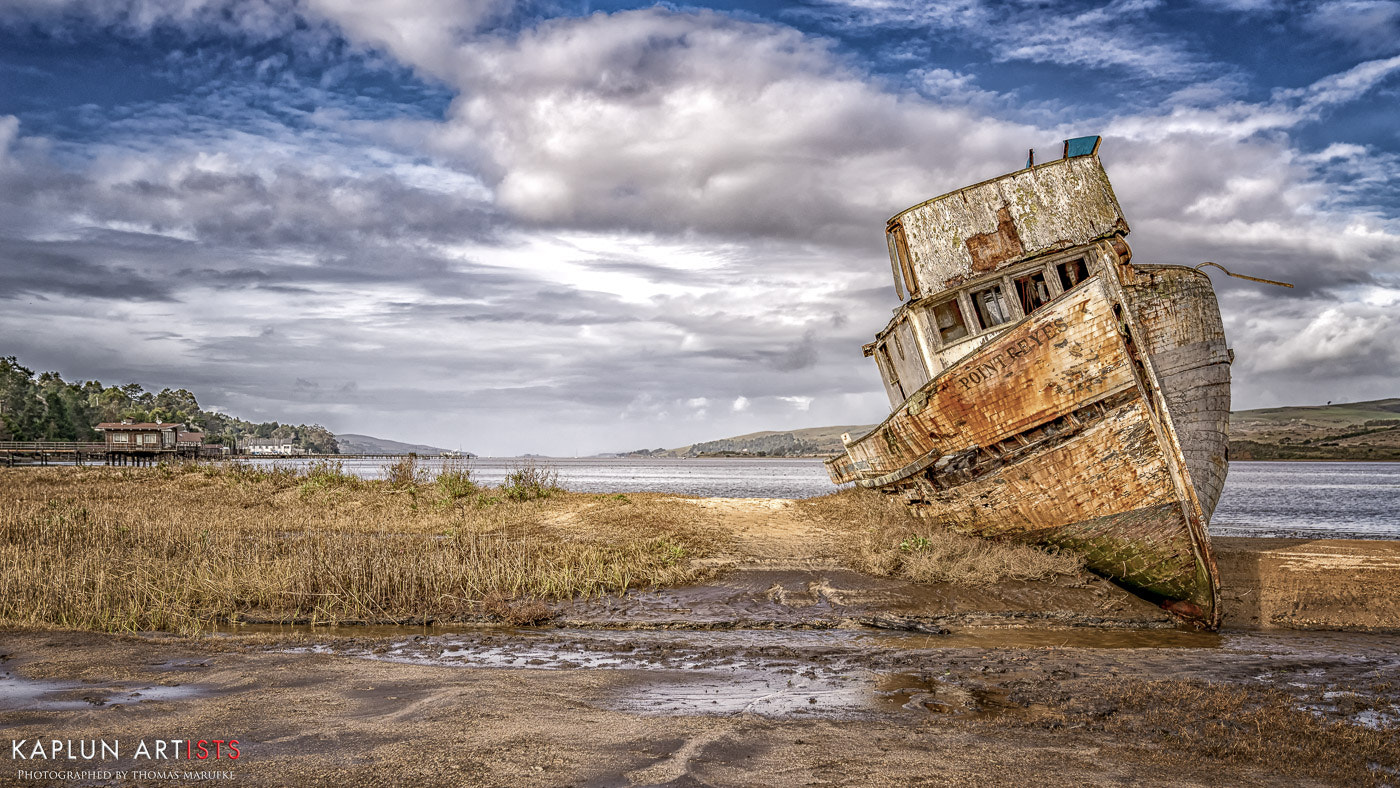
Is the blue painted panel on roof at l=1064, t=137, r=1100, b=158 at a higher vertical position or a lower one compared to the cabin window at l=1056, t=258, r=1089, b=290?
higher

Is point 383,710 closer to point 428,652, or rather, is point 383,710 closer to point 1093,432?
point 428,652

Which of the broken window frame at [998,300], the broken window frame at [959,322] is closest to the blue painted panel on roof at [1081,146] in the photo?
the broken window frame at [998,300]

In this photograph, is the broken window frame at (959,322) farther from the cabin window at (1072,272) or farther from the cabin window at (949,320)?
the cabin window at (1072,272)

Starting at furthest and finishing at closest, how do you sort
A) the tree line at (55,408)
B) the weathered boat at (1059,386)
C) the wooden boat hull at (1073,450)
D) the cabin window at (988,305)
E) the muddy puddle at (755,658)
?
the tree line at (55,408) < the cabin window at (988,305) < the weathered boat at (1059,386) < the wooden boat hull at (1073,450) < the muddy puddle at (755,658)

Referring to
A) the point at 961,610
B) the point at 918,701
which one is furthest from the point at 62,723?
the point at 961,610

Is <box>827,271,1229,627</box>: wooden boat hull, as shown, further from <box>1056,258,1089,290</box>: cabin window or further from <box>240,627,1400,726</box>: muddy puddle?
<box>1056,258,1089,290</box>: cabin window

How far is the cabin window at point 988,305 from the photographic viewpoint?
46.7 ft

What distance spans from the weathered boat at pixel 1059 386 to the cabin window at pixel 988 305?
3 centimetres

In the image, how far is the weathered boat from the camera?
1078 cm

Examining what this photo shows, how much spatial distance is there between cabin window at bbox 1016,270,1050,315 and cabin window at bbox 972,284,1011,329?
345 mm

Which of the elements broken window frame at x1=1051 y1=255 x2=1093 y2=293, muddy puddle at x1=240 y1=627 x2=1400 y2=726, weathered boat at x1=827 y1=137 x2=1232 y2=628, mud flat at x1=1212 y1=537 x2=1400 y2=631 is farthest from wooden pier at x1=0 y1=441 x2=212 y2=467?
mud flat at x1=1212 y1=537 x2=1400 y2=631

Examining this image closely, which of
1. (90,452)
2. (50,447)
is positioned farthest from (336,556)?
(90,452)

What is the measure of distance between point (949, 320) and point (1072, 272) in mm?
2016

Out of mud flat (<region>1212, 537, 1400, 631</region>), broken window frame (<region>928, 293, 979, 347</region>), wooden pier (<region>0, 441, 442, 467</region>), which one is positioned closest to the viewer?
mud flat (<region>1212, 537, 1400, 631</region>)
